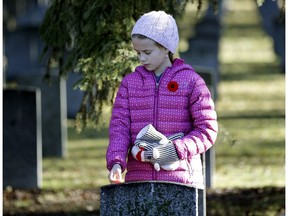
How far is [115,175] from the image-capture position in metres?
8.12

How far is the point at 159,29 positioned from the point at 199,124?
2.02ft

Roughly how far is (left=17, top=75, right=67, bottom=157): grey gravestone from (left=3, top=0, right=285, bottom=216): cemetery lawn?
0.19 m

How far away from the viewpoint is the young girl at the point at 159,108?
8.27m

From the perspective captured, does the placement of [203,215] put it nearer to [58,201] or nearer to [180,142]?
[180,142]

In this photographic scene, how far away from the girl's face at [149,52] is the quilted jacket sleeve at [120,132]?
0.77ft

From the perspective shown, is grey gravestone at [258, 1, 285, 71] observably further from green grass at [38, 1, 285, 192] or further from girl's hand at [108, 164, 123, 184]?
girl's hand at [108, 164, 123, 184]

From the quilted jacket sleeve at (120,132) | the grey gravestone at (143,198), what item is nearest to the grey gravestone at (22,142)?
the quilted jacket sleeve at (120,132)

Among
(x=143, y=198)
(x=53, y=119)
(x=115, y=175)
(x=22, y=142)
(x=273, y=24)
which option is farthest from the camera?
(x=273, y=24)

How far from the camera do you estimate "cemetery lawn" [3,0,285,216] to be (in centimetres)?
1398

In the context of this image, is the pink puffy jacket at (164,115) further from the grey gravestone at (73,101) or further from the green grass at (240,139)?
the grey gravestone at (73,101)

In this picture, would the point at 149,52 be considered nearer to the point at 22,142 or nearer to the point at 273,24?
the point at 22,142

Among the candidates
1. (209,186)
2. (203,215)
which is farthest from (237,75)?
(203,215)

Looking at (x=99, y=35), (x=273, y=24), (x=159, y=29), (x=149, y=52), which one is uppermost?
(x=273, y=24)

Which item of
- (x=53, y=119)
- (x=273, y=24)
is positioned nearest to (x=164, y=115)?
(x=53, y=119)
